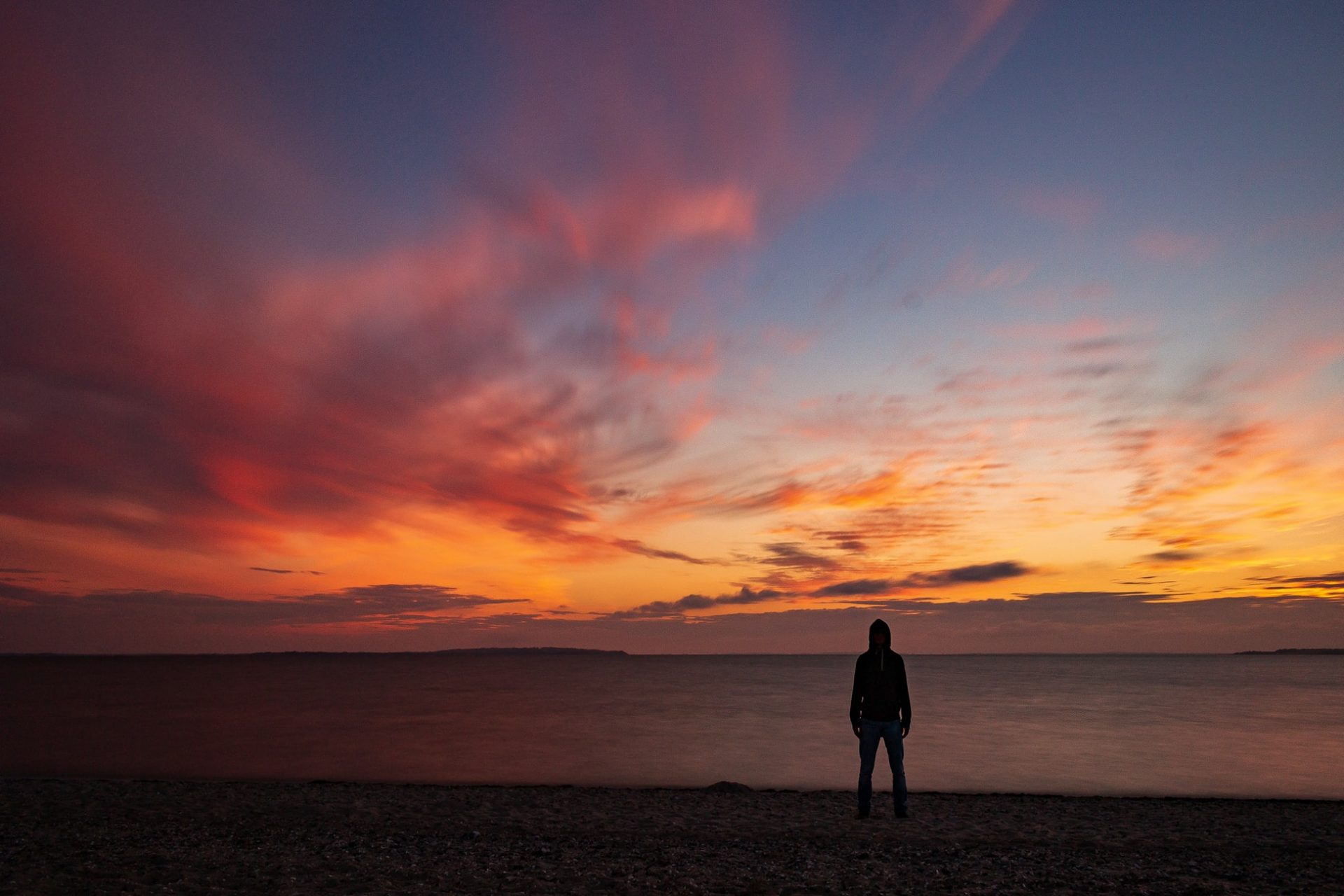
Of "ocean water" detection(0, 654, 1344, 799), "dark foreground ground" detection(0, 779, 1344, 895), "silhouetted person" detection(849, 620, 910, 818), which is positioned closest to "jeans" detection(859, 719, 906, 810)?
"silhouetted person" detection(849, 620, 910, 818)

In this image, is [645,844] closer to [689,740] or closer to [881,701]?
[881,701]

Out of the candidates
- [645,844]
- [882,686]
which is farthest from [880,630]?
[645,844]

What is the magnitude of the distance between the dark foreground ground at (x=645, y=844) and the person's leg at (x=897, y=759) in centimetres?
49

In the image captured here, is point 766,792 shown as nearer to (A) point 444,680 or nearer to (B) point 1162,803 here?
(B) point 1162,803

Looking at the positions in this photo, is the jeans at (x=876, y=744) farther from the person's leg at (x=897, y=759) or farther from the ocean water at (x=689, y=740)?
the ocean water at (x=689, y=740)

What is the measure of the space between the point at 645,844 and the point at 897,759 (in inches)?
186

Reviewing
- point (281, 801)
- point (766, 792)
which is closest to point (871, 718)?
point (766, 792)

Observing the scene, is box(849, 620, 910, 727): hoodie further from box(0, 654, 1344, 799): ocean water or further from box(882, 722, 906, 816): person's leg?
box(0, 654, 1344, 799): ocean water

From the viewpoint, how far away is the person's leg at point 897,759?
13398 mm

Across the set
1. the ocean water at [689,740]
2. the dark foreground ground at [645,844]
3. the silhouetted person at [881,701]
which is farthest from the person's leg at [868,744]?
the ocean water at [689,740]

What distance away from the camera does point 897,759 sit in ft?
45.0

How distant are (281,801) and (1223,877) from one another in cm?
1816

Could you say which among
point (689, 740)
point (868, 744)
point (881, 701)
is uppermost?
point (881, 701)

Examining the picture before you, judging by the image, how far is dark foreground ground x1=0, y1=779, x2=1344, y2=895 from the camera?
10391mm
